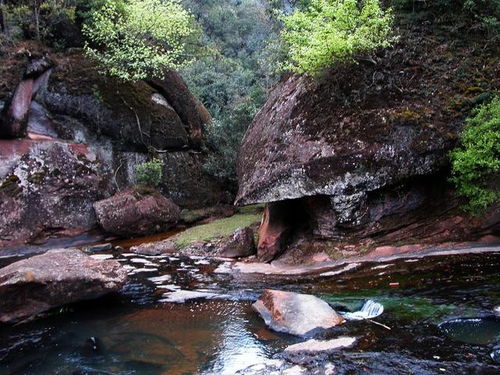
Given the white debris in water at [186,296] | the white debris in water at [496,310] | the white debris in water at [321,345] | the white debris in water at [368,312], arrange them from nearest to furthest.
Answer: the white debris in water at [321,345] → the white debris in water at [496,310] → the white debris in water at [368,312] → the white debris in water at [186,296]

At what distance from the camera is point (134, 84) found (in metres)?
19.3

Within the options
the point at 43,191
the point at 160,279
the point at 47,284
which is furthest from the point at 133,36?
the point at 47,284

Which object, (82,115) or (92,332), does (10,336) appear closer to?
(92,332)

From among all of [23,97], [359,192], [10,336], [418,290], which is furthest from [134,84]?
[418,290]

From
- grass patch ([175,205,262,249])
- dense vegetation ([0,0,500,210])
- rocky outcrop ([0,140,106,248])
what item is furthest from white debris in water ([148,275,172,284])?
rocky outcrop ([0,140,106,248])

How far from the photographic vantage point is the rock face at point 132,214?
16.1m

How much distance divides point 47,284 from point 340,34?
803 cm

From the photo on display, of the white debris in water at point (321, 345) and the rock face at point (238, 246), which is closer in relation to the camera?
the white debris in water at point (321, 345)

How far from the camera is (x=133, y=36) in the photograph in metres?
18.8

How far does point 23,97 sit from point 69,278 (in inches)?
425

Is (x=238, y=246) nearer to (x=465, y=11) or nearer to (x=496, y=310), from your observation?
(x=496, y=310)

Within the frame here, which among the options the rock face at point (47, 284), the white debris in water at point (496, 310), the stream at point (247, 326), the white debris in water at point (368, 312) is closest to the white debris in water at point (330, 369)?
the stream at point (247, 326)

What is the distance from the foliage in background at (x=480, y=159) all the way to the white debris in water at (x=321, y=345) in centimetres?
556

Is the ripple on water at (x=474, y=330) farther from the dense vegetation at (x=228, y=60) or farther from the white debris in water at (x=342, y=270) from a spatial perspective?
the dense vegetation at (x=228, y=60)
